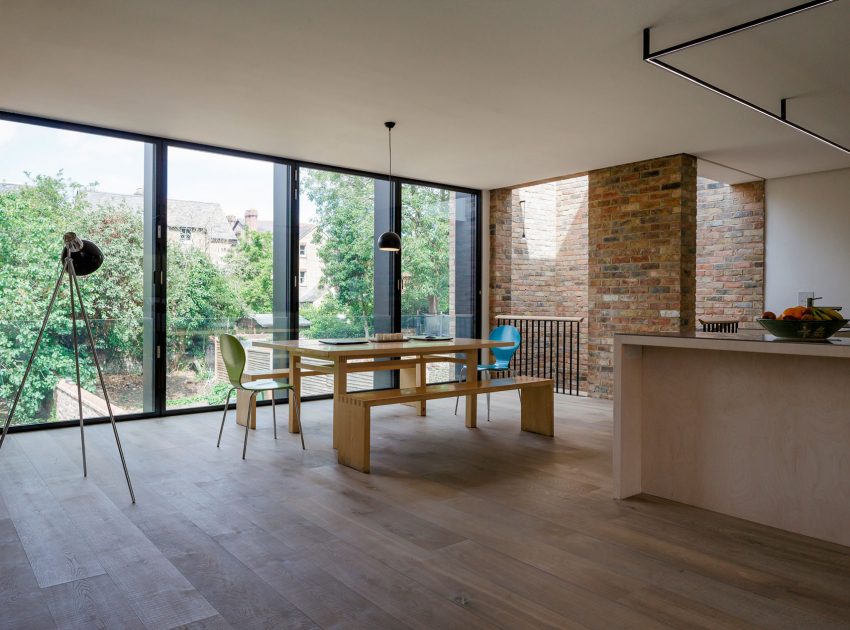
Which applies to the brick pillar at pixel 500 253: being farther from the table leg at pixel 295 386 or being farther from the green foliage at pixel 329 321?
the table leg at pixel 295 386

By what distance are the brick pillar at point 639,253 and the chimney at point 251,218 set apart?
3.49 metres

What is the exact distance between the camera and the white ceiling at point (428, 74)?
10.3 feet

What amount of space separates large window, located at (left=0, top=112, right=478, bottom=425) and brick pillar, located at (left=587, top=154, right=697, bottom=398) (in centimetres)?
206

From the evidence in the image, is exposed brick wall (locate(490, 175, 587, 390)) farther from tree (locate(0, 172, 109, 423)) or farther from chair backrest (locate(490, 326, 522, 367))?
tree (locate(0, 172, 109, 423))

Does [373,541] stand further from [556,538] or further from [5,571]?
[5,571]

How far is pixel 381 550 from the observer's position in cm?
255

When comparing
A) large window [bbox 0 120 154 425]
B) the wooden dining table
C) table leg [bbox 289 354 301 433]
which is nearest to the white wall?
the wooden dining table

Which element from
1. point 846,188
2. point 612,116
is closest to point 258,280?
point 612,116

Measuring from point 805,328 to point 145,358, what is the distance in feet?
16.1

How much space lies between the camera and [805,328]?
273 cm

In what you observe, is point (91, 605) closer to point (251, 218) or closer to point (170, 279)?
point (170, 279)

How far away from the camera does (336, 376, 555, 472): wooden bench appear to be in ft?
12.4

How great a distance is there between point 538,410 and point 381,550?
2.57m

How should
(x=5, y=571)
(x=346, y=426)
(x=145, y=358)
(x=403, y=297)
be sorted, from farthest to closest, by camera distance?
(x=403, y=297)
(x=145, y=358)
(x=346, y=426)
(x=5, y=571)
